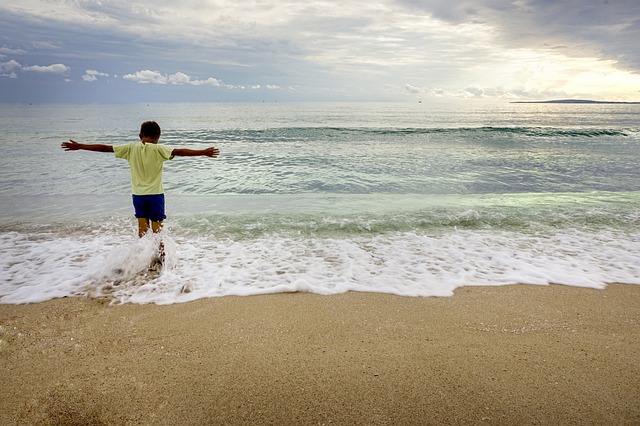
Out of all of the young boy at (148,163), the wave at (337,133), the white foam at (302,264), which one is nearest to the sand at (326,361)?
the white foam at (302,264)

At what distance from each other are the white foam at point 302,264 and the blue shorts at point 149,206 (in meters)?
0.42

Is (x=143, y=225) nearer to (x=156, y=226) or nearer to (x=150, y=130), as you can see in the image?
(x=156, y=226)

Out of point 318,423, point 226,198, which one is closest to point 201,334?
point 318,423

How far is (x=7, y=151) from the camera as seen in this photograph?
1953 cm

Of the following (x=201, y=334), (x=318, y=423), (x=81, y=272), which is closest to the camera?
(x=318, y=423)

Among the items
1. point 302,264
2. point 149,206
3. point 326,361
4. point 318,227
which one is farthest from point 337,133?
point 326,361

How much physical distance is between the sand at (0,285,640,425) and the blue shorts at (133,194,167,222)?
135 centimetres

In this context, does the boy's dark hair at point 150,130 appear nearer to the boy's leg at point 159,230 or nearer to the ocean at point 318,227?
the boy's leg at point 159,230

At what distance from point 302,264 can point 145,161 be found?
2.62 meters

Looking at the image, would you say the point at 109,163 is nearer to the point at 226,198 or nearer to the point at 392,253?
the point at 226,198

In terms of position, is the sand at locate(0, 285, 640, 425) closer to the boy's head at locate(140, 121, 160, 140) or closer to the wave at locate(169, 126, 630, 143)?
the boy's head at locate(140, 121, 160, 140)

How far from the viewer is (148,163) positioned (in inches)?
199

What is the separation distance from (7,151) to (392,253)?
22.2 meters

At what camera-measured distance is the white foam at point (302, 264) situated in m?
4.86
